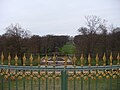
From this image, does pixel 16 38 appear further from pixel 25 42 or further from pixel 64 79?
pixel 64 79

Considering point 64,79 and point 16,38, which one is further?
point 16,38

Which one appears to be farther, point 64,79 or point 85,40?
point 85,40

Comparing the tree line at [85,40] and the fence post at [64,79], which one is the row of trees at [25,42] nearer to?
the tree line at [85,40]

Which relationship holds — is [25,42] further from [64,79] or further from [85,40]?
[64,79]

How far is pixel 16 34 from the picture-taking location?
14148 mm

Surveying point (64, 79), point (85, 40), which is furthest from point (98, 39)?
point (64, 79)

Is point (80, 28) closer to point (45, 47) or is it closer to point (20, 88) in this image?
point (45, 47)

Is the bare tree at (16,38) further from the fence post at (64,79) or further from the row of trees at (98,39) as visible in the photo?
the fence post at (64,79)

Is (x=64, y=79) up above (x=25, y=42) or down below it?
below

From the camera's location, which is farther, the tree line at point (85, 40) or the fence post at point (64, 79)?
the tree line at point (85, 40)

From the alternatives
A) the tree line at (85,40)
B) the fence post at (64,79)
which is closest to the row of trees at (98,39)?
the tree line at (85,40)

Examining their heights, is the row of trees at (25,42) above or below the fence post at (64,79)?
above

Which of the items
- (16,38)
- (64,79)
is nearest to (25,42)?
(16,38)

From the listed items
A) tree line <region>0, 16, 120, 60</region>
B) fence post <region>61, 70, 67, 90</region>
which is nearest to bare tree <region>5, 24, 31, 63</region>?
tree line <region>0, 16, 120, 60</region>
